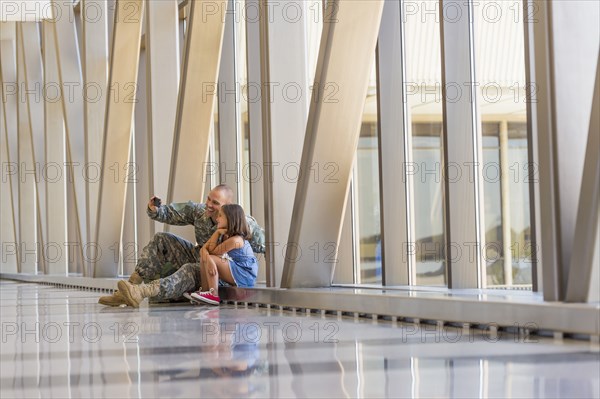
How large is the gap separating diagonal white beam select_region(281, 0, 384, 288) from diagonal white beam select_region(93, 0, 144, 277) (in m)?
A: 7.59

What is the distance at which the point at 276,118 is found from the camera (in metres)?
8.90

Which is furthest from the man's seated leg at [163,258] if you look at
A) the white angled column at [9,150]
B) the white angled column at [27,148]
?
the white angled column at [9,150]

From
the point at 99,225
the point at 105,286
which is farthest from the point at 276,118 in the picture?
the point at 99,225

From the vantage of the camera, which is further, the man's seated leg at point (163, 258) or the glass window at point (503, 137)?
the man's seated leg at point (163, 258)

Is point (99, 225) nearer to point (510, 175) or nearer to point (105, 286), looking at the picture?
point (105, 286)

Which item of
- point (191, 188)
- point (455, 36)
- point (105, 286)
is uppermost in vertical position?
point (455, 36)

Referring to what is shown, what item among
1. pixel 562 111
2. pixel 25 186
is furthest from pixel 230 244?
pixel 25 186

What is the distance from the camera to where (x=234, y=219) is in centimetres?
870

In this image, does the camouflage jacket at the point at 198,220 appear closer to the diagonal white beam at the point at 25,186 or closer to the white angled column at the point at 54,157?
the white angled column at the point at 54,157

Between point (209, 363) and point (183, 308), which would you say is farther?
point (183, 308)

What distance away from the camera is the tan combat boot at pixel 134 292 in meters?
8.63

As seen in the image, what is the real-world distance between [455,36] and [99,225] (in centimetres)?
1010

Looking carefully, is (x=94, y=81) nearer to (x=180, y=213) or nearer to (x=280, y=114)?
(x=180, y=213)

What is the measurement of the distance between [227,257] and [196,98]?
3.64m
